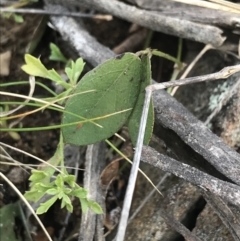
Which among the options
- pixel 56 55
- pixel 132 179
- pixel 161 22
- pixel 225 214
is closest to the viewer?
pixel 132 179

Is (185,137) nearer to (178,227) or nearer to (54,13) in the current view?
(178,227)

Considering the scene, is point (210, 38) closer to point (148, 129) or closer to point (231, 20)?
point (231, 20)

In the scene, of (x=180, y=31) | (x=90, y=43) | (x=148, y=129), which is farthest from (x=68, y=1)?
(x=148, y=129)

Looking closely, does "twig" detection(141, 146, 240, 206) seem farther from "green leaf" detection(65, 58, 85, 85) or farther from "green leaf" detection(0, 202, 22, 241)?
"green leaf" detection(0, 202, 22, 241)

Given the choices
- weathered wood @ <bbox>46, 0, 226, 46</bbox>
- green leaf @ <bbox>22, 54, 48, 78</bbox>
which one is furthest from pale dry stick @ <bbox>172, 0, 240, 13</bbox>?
green leaf @ <bbox>22, 54, 48, 78</bbox>

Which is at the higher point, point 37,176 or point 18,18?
point 18,18

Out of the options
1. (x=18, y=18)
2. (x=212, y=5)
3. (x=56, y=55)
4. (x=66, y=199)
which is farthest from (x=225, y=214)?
(x=18, y=18)

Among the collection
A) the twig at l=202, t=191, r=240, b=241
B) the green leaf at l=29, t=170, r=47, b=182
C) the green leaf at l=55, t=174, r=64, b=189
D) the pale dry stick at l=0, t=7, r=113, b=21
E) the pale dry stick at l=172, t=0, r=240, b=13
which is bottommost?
the green leaf at l=29, t=170, r=47, b=182

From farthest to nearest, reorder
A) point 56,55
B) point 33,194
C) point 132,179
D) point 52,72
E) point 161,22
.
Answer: point 56,55 → point 161,22 → point 52,72 → point 33,194 → point 132,179

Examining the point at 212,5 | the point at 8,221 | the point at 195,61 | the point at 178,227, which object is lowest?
the point at 8,221
